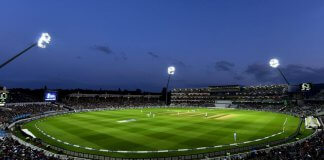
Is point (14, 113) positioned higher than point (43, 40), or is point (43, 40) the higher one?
point (43, 40)

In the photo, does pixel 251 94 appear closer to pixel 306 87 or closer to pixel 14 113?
pixel 306 87

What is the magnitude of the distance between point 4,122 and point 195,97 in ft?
472

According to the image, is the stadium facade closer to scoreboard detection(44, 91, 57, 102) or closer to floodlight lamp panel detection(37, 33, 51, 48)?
scoreboard detection(44, 91, 57, 102)

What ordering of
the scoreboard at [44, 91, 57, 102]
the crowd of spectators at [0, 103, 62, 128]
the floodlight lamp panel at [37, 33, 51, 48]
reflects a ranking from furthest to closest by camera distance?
the scoreboard at [44, 91, 57, 102], the crowd of spectators at [0, 103, 62, 128], the floodlight lamp panel at [37, 33, 51, 48]

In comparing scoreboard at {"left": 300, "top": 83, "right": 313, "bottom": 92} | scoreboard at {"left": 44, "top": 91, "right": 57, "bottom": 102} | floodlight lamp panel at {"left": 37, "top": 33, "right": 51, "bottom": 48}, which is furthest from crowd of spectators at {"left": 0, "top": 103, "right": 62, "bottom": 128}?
scoreboard at {"left": 300, "top": 83, "right": 313, "bottom": 92}

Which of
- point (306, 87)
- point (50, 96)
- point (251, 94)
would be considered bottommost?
point (50, 96)

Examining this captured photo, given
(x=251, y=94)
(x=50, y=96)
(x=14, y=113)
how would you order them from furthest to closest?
(x=251, y=94) → (x=50, y=96) → (x=14, y=113)

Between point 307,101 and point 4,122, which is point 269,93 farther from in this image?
point 4,122

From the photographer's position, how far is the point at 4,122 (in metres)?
58.1

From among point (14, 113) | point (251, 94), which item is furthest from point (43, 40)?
point (251, 94)

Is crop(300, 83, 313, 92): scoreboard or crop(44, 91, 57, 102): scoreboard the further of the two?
crop(300, 83, 313, 92): scoreboard

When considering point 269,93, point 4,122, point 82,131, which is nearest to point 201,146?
point 82,131

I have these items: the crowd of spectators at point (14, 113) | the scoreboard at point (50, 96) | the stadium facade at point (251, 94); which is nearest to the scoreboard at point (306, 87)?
the stadium facade at point (251, 94)

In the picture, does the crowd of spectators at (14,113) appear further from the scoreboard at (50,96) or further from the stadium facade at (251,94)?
the stadium facade at (251,94)
